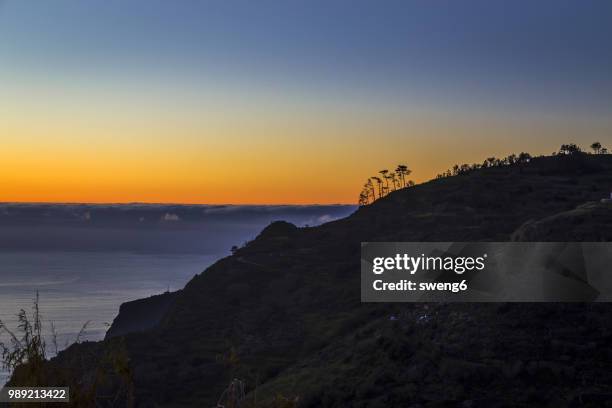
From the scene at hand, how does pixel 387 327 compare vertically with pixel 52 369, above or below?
below

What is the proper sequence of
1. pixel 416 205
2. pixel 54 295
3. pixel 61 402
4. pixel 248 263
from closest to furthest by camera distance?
pixel 61 402, pixel 248 263, pixel 416 205, pixel 54 295

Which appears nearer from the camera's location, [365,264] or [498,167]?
[365,264]

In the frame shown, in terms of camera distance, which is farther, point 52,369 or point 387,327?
point 387,327

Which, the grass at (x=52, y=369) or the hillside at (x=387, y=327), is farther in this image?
the hillside at (x=387, y=327)

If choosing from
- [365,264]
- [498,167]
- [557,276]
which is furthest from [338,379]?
[498,167]

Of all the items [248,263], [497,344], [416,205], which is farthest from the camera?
[416,205]

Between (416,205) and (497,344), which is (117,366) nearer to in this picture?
(497,344)

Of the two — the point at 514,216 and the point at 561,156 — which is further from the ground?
the point at 561,156

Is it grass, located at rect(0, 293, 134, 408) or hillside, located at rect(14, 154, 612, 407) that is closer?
grass, located at rect(0, 293, 134, 408)
